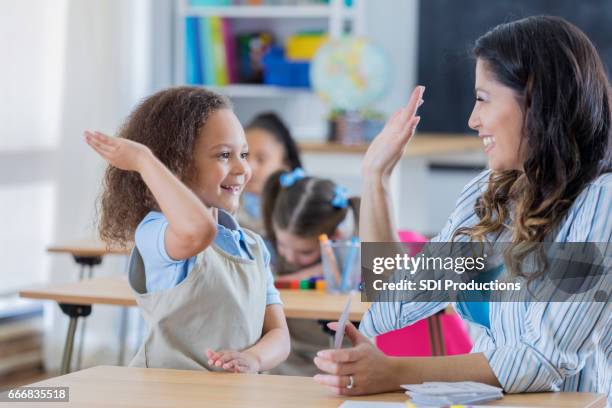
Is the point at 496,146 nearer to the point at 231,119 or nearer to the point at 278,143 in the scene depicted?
the point at 231,119

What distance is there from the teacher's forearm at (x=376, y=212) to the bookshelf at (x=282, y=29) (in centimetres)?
303

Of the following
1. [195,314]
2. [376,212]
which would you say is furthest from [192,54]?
[195,314]

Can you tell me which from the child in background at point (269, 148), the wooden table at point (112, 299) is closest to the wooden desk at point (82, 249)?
the wooden table at point (112, 299)

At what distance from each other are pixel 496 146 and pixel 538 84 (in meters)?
0.12

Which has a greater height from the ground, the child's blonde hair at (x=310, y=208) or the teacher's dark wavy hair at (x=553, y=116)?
the teacher's dark wavy hair at (x=553, y=116)

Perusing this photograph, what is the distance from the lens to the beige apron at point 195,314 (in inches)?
73.5

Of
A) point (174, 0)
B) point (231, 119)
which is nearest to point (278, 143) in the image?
point (174, 0)

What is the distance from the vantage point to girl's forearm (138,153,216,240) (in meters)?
1.62

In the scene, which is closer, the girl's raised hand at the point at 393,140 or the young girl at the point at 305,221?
the girl's raised hand at the point at 393,140

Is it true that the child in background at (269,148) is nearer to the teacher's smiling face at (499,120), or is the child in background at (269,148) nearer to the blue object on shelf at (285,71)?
the blue object on shelf at (285,71)

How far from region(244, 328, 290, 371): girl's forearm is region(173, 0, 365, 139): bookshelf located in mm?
3105

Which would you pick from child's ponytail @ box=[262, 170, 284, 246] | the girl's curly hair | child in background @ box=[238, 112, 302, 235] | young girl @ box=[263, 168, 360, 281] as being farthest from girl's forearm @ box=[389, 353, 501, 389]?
child in background @ box=[238, 112, 302, 235]

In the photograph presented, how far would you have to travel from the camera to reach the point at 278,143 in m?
4.15

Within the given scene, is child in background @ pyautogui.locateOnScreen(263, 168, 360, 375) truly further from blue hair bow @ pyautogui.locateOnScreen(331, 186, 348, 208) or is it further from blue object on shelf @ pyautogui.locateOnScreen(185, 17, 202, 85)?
blue object on shelf @ pyautogui.locateOnScreen(185, 17, 202, 85)
